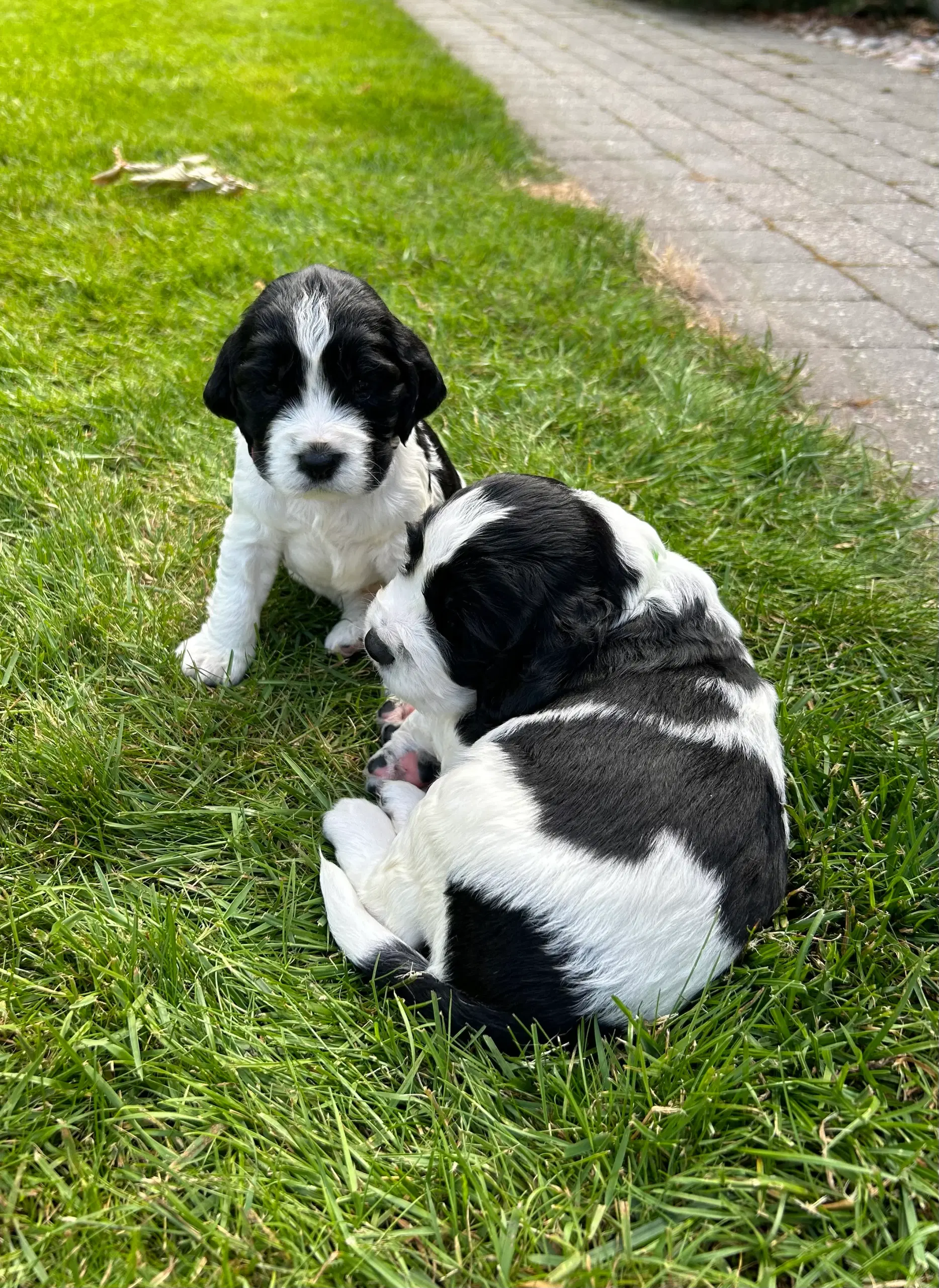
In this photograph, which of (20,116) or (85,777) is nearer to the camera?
(85,777)

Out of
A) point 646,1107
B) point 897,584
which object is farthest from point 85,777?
point 897,584

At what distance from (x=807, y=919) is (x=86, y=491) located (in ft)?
9.90

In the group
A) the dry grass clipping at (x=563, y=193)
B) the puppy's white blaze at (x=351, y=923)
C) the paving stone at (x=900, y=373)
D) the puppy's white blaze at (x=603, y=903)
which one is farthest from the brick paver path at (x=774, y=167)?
the puppy's white blaze at (x=351, y=923)

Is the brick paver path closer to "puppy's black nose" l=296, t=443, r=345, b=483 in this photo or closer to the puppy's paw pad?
the puppy's paw pad

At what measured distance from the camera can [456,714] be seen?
251cm

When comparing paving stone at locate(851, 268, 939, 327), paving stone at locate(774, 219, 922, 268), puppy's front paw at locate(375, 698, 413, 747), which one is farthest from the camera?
paving stone at locate(774, 219, 922, 268)

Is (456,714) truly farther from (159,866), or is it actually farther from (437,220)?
(437,220)

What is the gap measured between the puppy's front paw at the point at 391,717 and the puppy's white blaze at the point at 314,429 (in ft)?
2.28

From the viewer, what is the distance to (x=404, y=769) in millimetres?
2834

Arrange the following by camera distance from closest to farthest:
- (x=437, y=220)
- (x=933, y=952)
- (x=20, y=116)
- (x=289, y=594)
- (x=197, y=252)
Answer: (x=933, y=952)
(x=289, y=594)
(x=197, y=252)
(x=437, y=220)
(x=20, y=116)

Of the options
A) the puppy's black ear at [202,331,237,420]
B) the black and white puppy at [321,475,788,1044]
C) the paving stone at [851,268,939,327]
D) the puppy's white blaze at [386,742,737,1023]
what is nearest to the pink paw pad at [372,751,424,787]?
the black and white puppy at [321,475,788,1044]

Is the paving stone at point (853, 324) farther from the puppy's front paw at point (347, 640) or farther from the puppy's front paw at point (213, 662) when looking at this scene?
the puppy's front paw at point (213, 662)

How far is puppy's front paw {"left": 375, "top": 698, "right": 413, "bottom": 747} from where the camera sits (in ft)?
9.61

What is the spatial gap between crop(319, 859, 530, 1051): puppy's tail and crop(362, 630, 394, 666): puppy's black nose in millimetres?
A: 536
